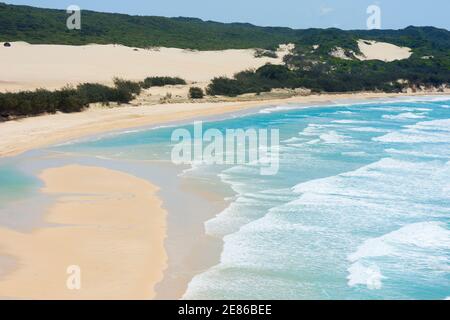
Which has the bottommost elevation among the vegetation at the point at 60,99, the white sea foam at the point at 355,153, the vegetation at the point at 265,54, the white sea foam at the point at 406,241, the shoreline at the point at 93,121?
the white sea foam at the point at 406,241

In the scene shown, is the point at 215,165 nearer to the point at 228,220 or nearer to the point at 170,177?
the point at 170,177

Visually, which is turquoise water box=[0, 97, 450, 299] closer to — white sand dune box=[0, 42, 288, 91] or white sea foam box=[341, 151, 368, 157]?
white sea foam box=[341, 151, 368, 157]

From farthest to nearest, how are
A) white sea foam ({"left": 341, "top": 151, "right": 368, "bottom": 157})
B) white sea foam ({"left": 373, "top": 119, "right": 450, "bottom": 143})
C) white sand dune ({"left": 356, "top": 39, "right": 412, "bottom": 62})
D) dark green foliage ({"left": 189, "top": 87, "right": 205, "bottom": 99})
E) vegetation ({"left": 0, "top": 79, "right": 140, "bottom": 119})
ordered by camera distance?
white sand dune ({"left": 356, "top": 39, "right": 412, "bottom": 62}), dark green foliage ({"left": 189, "top": 87, "right": 205, "bottom": 99}), white sea foam ({"left": 373, "top": 119, "right": 450, "bottom": 143}), vegetation ({"left": 0, "top": 79, "right": 140, "bottom": 119}), white sea foam ({"left": 341, "top": 151, "right": 368, "bottom": 157})

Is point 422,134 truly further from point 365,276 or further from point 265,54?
point 265,54

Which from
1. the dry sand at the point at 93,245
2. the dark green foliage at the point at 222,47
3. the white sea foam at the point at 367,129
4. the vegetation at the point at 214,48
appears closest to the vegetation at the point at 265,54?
the vegetation at the point at 214,48

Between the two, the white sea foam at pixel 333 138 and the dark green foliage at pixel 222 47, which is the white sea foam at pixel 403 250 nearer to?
the white sea foam at pixel 333 138

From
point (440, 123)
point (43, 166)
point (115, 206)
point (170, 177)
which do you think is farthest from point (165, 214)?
point (440, 123)

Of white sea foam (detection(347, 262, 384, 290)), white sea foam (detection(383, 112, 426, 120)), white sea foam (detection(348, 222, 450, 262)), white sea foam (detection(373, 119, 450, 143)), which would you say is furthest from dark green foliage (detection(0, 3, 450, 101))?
white sea foam (detection(347, 262, 384, 290))
